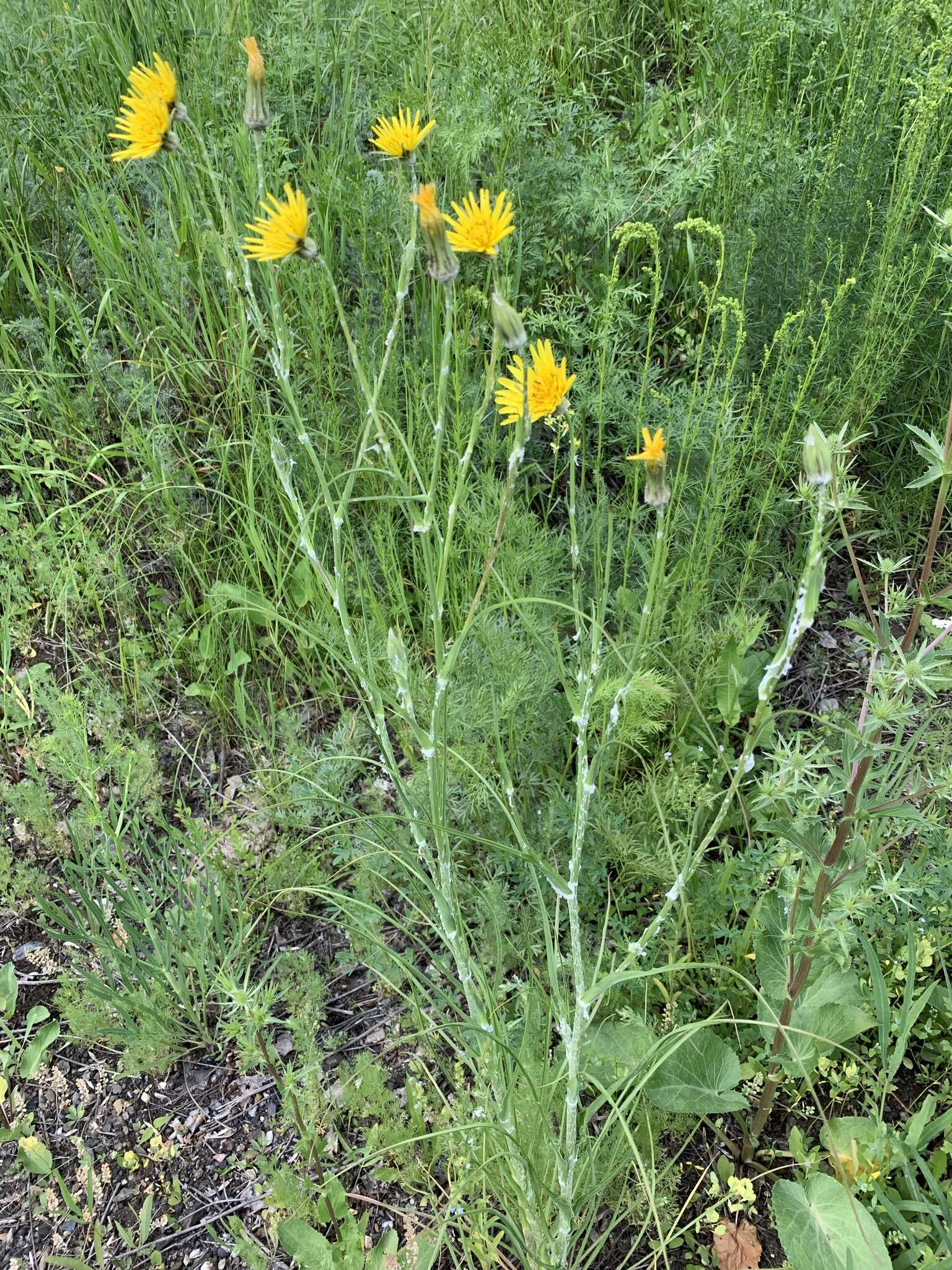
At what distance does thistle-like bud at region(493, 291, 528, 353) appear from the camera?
1.08 meters

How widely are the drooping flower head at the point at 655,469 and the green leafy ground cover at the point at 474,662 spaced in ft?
0.13

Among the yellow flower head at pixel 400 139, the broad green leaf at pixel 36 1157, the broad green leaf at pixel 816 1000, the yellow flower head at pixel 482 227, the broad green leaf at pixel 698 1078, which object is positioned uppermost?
the yellow flower head at pixel 400 139

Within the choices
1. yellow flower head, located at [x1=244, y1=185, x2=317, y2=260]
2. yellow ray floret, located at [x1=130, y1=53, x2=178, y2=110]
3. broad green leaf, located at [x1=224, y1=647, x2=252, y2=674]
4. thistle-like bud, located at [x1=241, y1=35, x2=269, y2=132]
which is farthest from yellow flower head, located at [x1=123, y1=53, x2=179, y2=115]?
broad green leaf, located at [x1=224, y1=647, x2=252, y2=674]

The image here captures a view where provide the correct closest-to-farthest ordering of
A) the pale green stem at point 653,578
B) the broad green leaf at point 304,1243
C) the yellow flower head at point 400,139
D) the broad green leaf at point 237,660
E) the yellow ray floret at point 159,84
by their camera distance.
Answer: the pale green stem at point 653,578 → the yellow ray floret at point 159,84 → the yellow flower head at point 400,139 → the broad green leaf at point 304,1243 → the broad green leaf at point 237,660

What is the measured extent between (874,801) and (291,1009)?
1150 mm

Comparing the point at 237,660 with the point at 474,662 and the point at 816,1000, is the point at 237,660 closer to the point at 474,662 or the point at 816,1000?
the point at 474,662

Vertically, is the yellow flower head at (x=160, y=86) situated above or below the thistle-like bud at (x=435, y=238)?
above

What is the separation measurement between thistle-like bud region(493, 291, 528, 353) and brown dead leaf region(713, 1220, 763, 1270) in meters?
1.42

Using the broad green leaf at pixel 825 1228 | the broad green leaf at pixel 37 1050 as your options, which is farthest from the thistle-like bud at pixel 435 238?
the broad green leaf at pixel 37 1050

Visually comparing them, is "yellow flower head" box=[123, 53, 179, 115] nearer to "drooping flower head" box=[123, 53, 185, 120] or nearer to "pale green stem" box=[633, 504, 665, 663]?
"drooping flower head" box=[123, 53, 185, 120]

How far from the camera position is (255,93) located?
4.32ft

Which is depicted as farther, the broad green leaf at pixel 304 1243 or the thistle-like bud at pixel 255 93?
the broad green leaf at pixel 304 1243

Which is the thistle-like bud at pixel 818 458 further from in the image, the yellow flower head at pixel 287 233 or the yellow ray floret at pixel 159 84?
the yellow ray floret at pixel 159 84

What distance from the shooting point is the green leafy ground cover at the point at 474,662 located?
4.68ft
